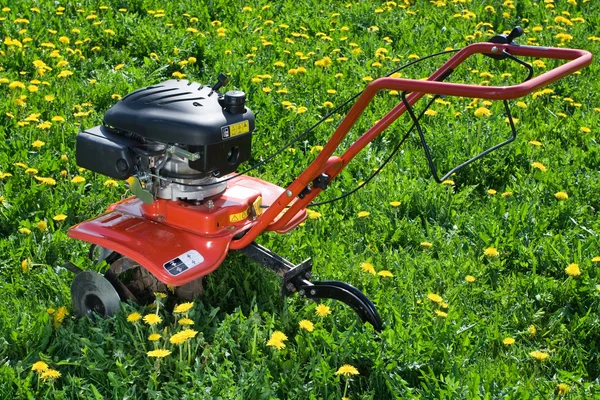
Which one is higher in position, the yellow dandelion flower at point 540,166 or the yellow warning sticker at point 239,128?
the yellow warning sticker at point 239,128

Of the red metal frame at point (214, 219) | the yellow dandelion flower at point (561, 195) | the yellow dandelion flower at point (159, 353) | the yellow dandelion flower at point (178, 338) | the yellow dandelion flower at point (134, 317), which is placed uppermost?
the red metal frame at point (214, 219)

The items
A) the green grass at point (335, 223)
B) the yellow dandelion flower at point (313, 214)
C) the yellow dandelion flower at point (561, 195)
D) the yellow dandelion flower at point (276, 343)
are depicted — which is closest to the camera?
the yellow dandelion flower at point (276, 343)

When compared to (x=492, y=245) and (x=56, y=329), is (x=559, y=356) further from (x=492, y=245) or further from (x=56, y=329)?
(x=56, y=329)

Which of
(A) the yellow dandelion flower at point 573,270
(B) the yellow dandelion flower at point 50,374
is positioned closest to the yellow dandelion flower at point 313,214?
(A) the yellow dandelion flower at point 573,270

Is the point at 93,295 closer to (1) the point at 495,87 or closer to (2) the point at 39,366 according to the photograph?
(2) the point at 39,366

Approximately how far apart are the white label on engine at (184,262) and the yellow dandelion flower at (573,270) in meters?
1.51

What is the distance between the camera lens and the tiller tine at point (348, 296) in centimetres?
319

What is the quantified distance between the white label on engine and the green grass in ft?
0.73

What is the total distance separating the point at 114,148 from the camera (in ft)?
10.4

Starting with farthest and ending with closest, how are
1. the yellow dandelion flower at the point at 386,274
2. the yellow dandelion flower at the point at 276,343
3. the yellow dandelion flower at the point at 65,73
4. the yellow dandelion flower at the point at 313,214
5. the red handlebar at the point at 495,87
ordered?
the yellow dandelion flower at the point at 65,73, the yellow dandelion flower at the point at 313,214, the yellow dandelion flower at the point at 386,274, the yellow dandelion flower at the point at 276,343, the red handlebar at the point at 495,87

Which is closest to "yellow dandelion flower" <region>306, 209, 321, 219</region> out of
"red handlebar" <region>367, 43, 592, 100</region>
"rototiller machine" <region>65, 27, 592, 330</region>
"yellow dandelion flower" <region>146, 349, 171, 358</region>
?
"rototiller machine" <region>65, 27, 592, 330</region>

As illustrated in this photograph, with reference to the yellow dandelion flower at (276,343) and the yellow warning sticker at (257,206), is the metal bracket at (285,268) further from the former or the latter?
the yellow dandelion flower at (276,343)

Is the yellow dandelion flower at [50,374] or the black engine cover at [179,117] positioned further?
the black engine cover at [179,117]

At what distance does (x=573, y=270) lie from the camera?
3.50m
